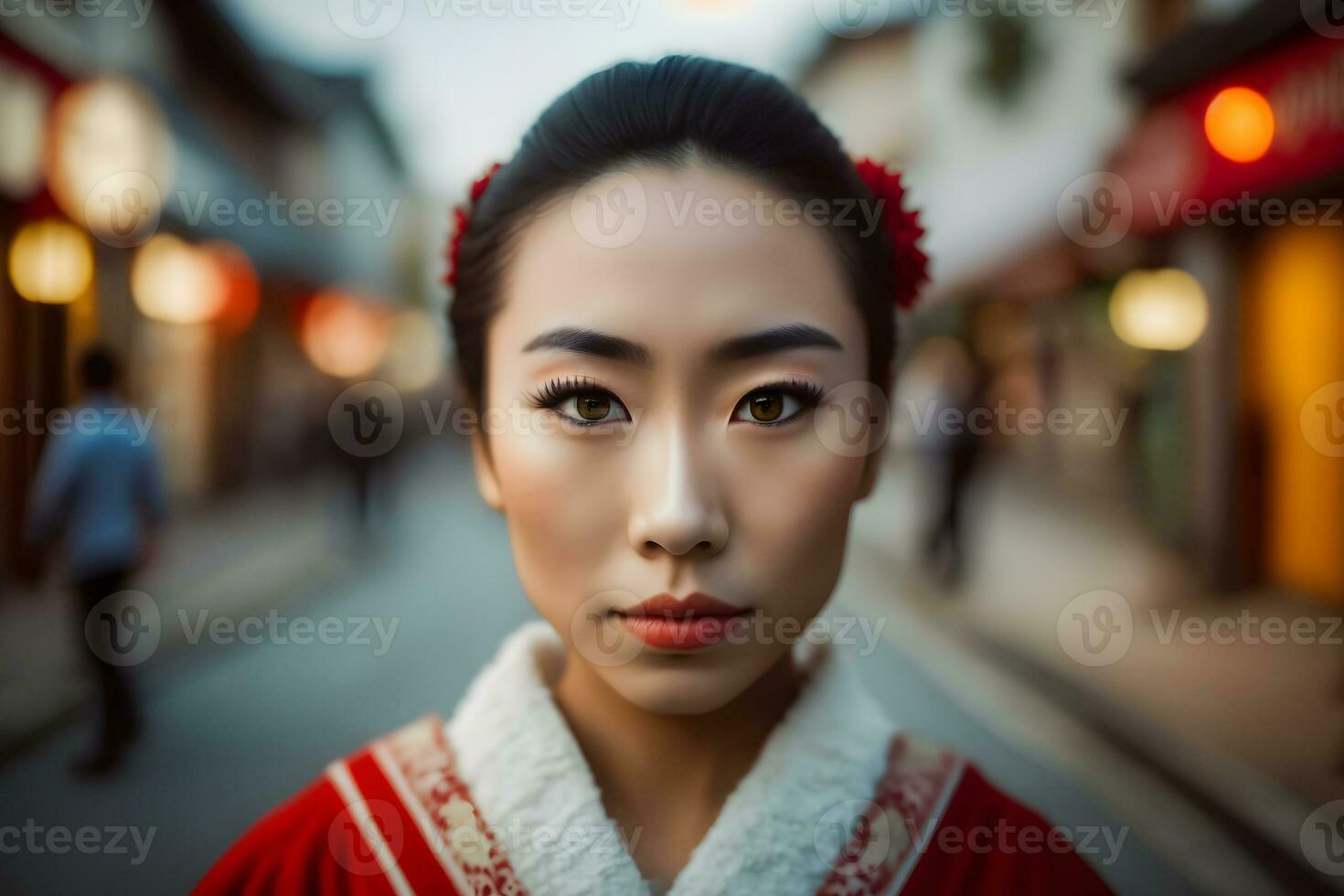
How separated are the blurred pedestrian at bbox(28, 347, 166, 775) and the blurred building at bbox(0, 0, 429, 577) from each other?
0.80m

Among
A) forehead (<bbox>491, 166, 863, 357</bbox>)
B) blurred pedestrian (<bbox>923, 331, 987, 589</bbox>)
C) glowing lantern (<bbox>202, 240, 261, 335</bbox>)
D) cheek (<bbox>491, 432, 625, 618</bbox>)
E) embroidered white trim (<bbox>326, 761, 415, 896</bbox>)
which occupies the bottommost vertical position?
embroidered white trim (<bbox>326, 761, 415, 896</bbox>)

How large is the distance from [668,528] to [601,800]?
1.39 ft

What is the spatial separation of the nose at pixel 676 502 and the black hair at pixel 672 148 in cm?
31

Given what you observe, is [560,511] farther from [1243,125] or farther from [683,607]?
[1243,125]

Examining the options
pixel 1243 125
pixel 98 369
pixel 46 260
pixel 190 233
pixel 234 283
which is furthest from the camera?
pixel 234 283

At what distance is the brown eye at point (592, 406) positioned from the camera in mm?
1036

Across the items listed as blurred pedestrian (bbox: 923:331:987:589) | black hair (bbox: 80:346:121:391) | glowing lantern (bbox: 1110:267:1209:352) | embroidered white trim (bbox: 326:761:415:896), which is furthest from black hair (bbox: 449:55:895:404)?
glowing lantern (bbox: 1110:267:1209:352)

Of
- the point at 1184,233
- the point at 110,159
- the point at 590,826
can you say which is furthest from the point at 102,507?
the point at 1184,233

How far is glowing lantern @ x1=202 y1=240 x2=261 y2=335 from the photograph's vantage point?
1041 cm

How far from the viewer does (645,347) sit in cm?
98

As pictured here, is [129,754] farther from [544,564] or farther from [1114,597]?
[1114,597]

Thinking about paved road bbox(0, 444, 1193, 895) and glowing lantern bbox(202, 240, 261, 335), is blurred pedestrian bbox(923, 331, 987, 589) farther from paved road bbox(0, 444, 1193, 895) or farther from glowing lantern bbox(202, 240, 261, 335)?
glowing lantern bbox(202, 240, 261, 335)

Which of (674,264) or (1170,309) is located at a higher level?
(1170,309)

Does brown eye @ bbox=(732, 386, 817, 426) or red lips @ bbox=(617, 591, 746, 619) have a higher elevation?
brown eye @ bbox=(732, 386, 817, 426)
